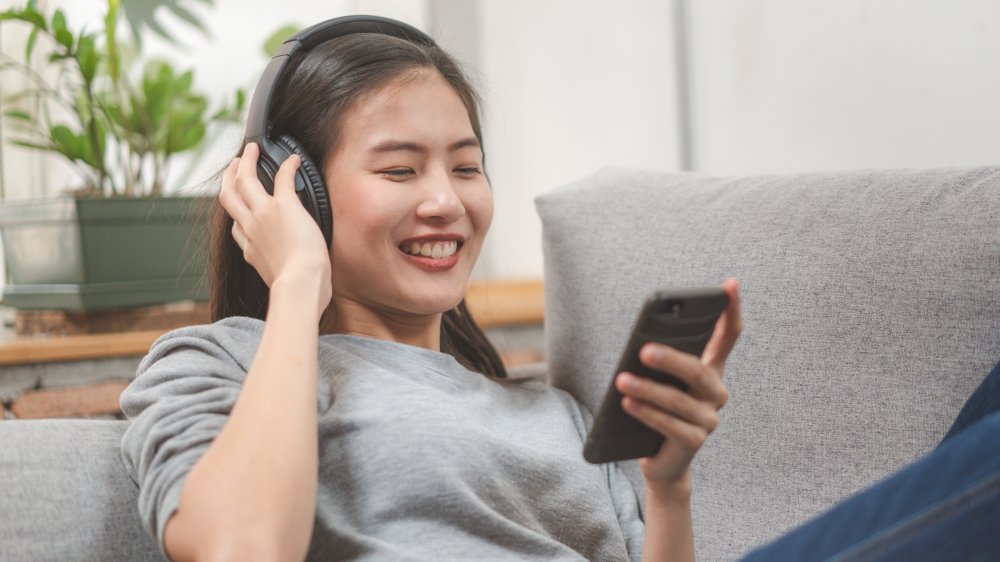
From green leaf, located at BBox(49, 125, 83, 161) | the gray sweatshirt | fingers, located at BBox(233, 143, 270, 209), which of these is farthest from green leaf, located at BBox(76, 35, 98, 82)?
the gray sweatshirt

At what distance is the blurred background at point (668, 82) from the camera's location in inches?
60.0


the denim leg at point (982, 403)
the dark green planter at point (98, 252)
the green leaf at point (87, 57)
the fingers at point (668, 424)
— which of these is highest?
the green leaf at point (87, 57)

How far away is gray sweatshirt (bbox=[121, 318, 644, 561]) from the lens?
2.71ft

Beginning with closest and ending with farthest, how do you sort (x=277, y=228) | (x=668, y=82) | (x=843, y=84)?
1. (x=277, y=228)
2. (x=843, y=84)
3. (x=668, y=82)

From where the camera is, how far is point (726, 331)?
2.52 ft

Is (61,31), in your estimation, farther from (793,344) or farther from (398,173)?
(793,344)

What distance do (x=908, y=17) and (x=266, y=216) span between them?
44.0 inches

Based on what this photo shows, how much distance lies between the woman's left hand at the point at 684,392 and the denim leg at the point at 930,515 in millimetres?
126

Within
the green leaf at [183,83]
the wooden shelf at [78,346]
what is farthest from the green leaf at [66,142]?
the wooden shelf at [78,346]

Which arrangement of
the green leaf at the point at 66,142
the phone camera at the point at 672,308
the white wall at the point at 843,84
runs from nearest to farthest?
the phone camera at the point at 672,308 → the white wall at the point at 843,84 → the green leaf at the point at 66,142

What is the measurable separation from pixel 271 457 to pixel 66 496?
0.74 feet

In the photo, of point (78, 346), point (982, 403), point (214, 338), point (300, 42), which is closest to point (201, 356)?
point (214, 338)

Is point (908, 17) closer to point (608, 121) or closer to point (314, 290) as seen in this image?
point (608, 121)

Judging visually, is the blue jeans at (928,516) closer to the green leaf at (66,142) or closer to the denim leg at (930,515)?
the denim leg at (930,515)
